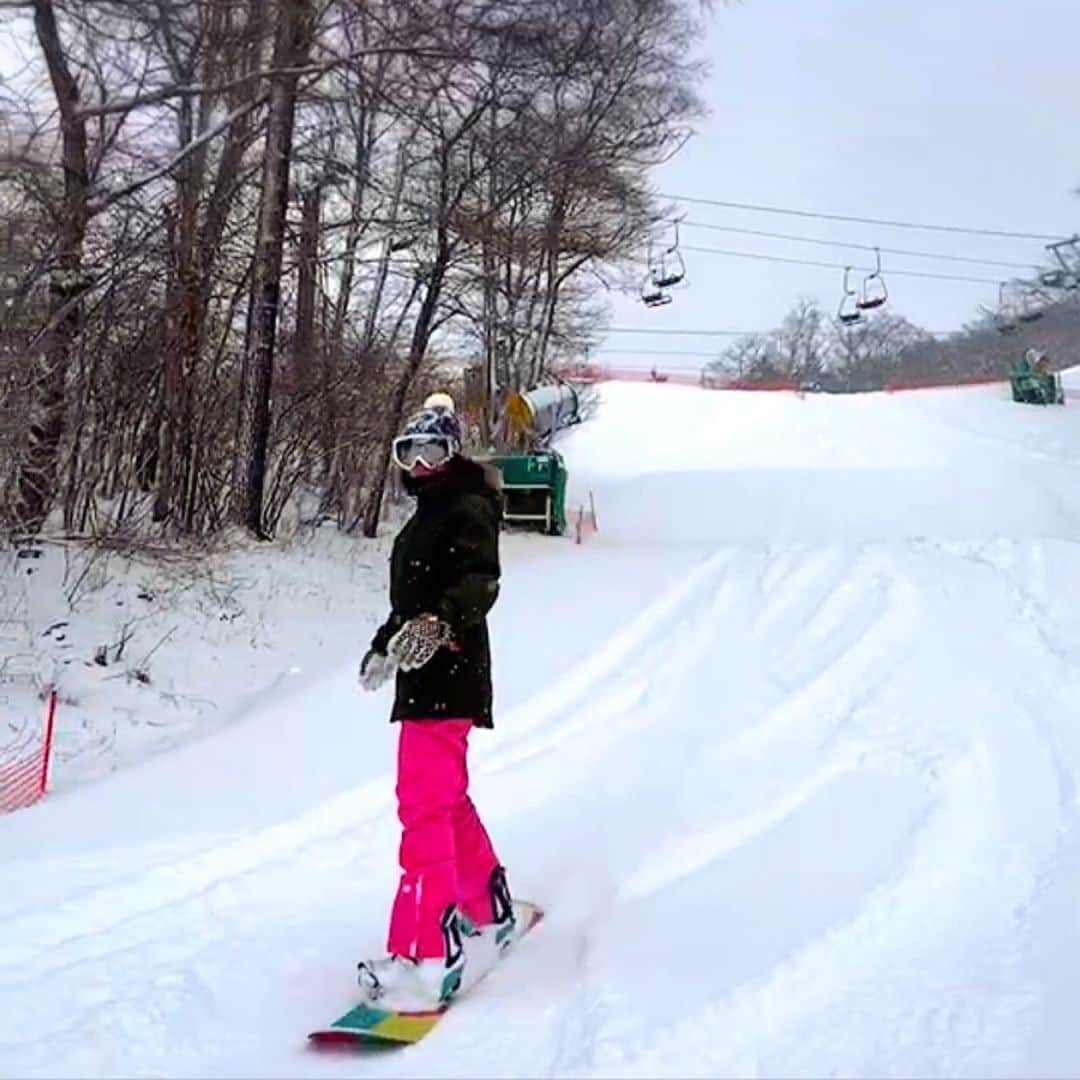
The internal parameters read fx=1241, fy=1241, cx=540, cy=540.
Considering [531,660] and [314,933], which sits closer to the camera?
[314,933]

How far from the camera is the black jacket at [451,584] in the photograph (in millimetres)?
3592

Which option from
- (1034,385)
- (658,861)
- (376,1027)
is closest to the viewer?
(376,1027)

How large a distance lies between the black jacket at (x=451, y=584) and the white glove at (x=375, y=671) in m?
0.05

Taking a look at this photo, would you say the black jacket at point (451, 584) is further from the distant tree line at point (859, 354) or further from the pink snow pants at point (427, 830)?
the distant tree line at point (859, 354)

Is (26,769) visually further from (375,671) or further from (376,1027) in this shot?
(376,1027)

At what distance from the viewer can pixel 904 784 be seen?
17.5ft

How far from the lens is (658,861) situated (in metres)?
4.62

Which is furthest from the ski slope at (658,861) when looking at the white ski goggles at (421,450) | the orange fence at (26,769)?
the white ski goggles at (421,450)

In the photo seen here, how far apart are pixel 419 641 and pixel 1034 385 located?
110 ft

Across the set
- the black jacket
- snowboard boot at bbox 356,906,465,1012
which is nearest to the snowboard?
snowboard boot at bbox 356,906,465,1012

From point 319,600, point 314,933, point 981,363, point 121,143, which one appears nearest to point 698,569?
point 319,600

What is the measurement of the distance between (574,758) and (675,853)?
1594 mm

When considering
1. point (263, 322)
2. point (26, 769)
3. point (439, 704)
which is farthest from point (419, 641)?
point (263, 322)

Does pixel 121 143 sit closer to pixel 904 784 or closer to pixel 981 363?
pixel 904 784
